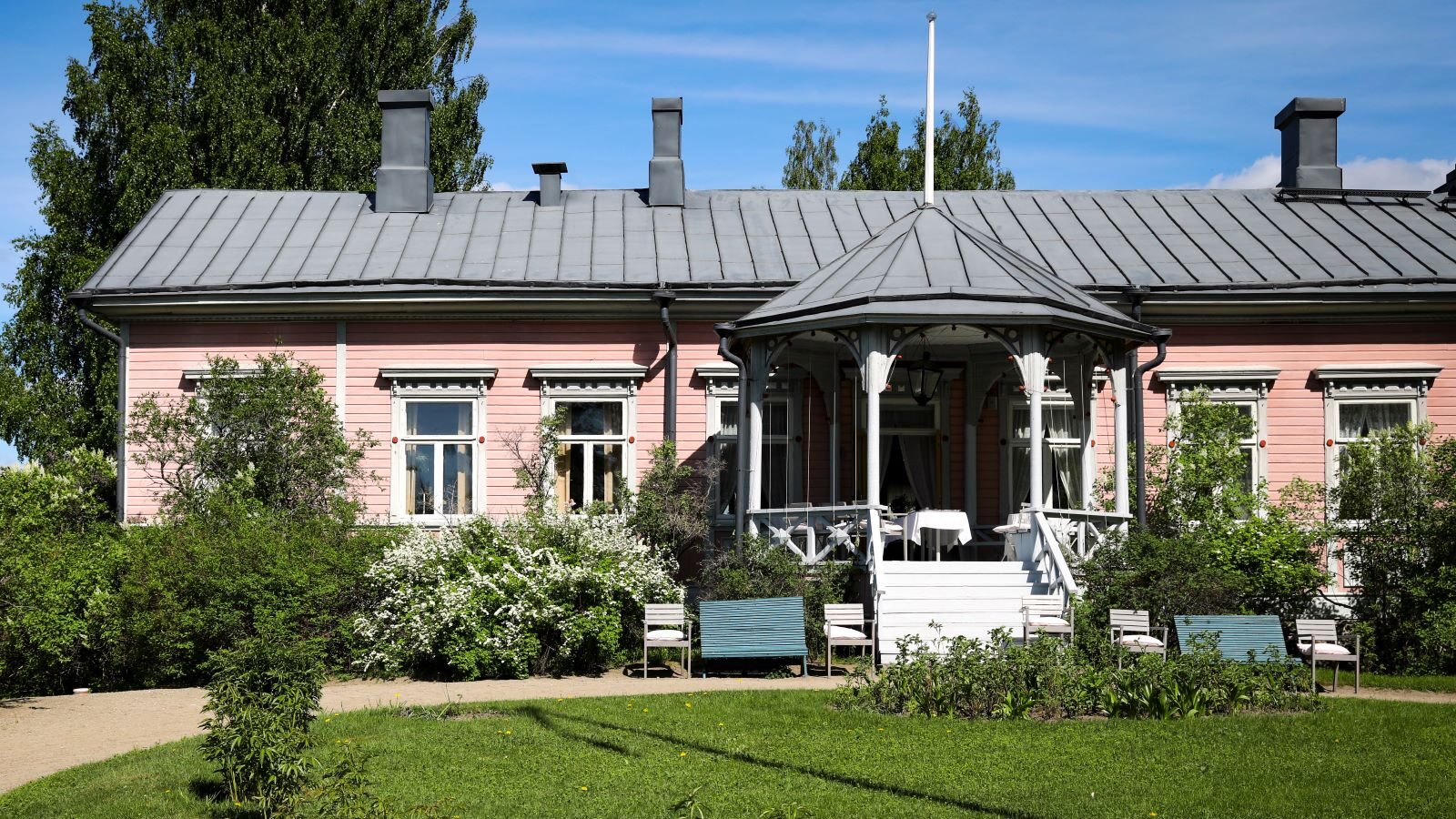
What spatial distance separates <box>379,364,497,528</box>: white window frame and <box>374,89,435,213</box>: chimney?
11.1 feet

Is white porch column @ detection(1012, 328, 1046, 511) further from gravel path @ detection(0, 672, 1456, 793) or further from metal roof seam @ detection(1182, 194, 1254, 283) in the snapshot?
metal roof seam @ detection(1182, 194, 1254, 283)

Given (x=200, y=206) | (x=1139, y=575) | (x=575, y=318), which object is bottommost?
(x=1139, y=575)

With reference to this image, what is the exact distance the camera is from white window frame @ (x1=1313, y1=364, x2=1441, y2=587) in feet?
55.3

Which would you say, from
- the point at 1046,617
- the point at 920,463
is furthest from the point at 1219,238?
the point at 1046,617

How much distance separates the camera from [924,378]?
16641 millimetres

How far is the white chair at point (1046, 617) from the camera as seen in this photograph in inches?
482

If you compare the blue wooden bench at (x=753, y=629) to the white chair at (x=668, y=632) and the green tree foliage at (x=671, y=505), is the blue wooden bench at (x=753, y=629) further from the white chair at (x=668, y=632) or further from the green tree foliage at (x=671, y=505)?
the green tree foliage at (x=671, y=505)

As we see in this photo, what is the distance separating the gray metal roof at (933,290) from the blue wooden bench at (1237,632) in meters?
3.57

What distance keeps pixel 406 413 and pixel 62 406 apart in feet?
40.0

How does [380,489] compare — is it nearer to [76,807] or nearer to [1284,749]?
[76,807]

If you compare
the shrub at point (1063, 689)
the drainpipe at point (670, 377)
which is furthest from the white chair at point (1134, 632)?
the drainpipe at point (670, 377)

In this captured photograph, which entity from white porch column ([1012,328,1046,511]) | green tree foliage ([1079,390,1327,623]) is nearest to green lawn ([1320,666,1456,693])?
green tree foliage ([1079,390,1327,623])

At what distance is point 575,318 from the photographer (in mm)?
17031

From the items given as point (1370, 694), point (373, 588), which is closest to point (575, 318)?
point (373, 588)
